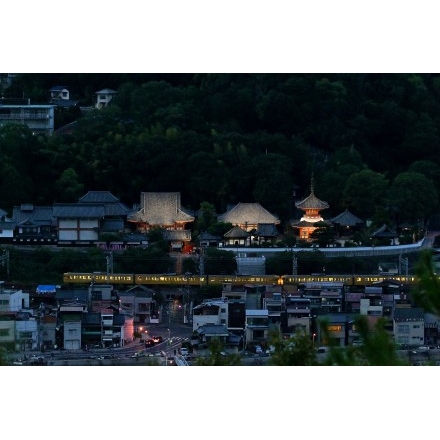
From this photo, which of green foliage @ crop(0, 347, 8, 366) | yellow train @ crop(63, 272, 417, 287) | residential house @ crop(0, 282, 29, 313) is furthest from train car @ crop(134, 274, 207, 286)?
green foliage @ crop(0, 347, 8, 366)

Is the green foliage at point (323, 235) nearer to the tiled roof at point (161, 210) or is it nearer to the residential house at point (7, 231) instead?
the tiled roof at point (161, 210)

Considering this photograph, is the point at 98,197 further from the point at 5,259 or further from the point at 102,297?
the point at 102,297

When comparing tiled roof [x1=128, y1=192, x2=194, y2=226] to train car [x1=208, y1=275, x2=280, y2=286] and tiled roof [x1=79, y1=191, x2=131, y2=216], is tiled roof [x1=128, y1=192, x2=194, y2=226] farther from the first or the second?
train car [x1=208, y1=275, x2=280, y2=286]

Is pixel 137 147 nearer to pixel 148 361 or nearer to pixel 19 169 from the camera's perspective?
pixel 19 169

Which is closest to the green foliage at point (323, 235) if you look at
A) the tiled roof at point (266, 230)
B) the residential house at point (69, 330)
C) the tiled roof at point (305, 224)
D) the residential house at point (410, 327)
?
the tiled roof at point (305, 224)

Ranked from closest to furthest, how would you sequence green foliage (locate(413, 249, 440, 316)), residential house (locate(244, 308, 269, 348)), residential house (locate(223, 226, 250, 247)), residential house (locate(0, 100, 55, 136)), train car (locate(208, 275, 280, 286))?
green foliage (locate(413, 249, 440, 316)) < residential house (locate(244, 308, 269, 348)) < train car (locate(208, 275, 280, 286)) < residential house (locate(223, 226, 250, 247)) < residential house (locate(0, 100, 55, 136))

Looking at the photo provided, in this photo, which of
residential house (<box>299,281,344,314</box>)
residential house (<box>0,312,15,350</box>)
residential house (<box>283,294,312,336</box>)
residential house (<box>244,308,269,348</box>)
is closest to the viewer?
residential house (<box>0,312,15,350</box>)
